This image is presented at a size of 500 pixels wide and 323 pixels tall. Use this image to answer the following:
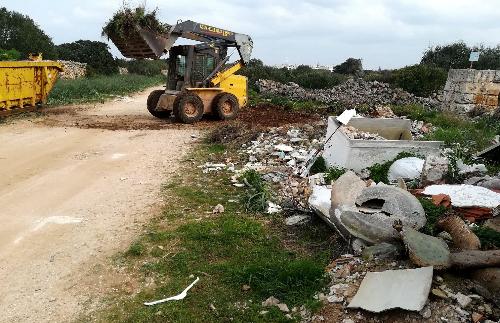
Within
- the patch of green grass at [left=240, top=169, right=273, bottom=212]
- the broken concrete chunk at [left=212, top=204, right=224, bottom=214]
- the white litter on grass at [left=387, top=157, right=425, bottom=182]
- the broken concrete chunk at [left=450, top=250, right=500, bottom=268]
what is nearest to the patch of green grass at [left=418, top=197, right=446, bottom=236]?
the broken concrete chunk at [left=450, top=250, right=500, bottom=268]

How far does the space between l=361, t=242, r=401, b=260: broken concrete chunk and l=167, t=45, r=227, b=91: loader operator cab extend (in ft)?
30.4

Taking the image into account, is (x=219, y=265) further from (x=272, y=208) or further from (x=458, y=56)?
(x=458, y=56)

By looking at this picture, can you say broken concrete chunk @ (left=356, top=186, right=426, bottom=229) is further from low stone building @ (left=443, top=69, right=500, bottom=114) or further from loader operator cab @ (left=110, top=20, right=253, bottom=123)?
low stone building @ (left=443, top=69, right=500, bottom=114)

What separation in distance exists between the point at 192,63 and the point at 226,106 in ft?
5.12

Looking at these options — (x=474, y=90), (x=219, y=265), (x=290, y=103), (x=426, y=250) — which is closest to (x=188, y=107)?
(x=290, y=103)

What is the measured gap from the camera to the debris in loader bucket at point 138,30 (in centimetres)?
1180

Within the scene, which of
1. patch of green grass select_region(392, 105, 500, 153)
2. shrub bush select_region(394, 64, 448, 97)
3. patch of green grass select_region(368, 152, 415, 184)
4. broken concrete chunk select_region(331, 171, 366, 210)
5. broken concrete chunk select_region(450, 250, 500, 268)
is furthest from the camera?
shrub bush select_region(394, 64, 448, 97)

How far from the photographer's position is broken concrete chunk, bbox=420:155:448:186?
19.2ft

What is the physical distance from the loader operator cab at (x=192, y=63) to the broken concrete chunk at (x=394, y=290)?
9722 mm

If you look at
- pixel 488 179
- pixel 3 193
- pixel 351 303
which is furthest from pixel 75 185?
pixel 488 179

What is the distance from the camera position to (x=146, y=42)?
11836 millimetres

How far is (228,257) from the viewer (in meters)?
4.34

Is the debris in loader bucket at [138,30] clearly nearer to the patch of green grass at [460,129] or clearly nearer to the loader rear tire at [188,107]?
the loader rear tire at [188,107]

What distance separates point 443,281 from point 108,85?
2123 cm
